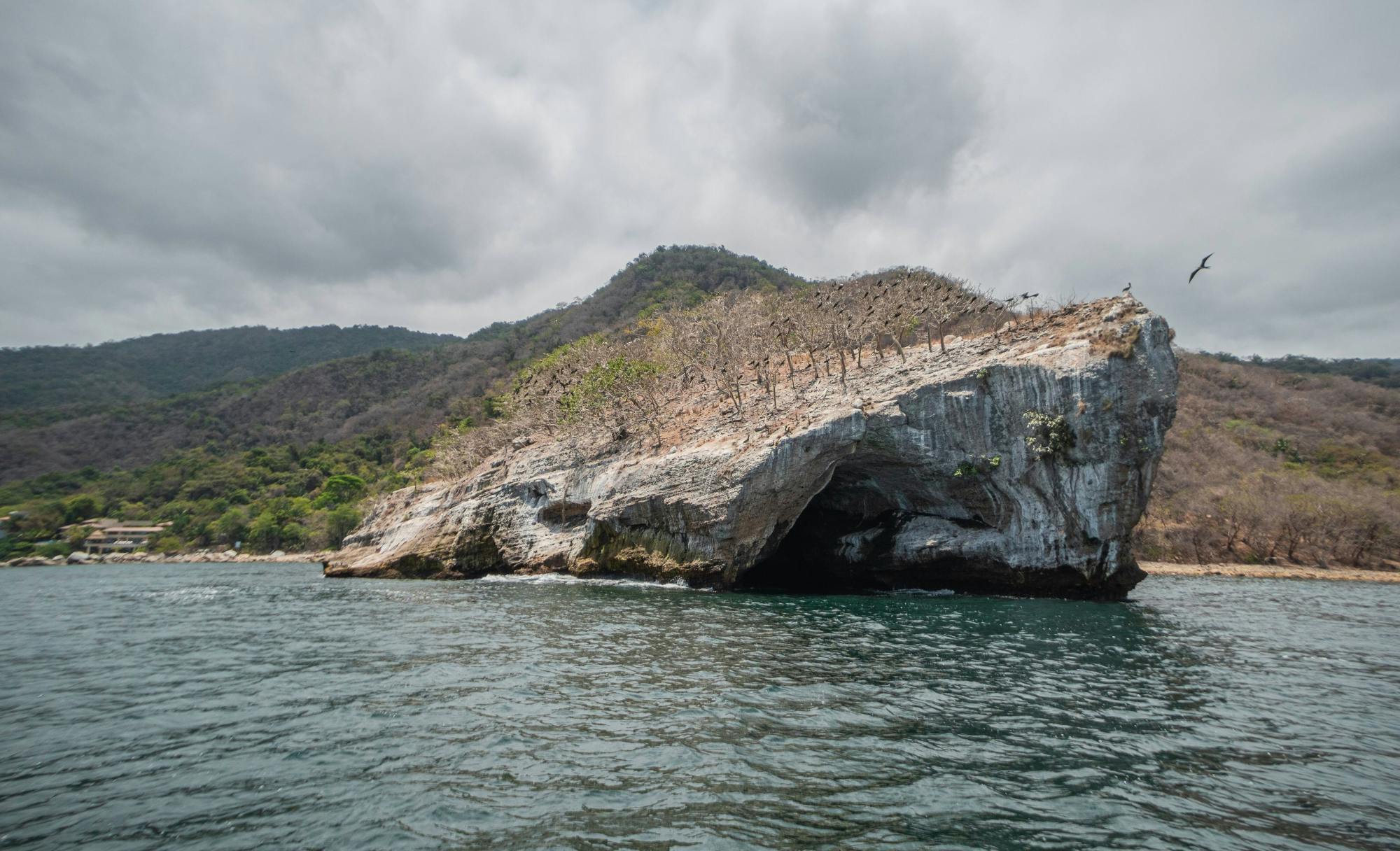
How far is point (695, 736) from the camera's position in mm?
8148

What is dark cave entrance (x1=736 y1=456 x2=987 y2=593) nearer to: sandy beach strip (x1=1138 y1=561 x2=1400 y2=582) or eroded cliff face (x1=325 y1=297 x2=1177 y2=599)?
eroded cliff face (x1=325 y1=297 x2=1177 y2=599)

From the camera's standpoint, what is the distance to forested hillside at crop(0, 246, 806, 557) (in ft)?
259

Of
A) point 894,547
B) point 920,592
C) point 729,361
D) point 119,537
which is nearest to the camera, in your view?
point 920,592

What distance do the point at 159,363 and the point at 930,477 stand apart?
201 metres

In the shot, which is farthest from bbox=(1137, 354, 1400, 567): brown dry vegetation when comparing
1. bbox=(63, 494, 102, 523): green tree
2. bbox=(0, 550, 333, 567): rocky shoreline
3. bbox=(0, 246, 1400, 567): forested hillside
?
bbox=(63, 494, 102, 523): green tree

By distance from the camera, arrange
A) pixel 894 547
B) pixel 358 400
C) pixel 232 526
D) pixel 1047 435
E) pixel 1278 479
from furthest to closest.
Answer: pixel 358 400, pixel 232 526, pixel 1278 479, pixel 894 547, pixel 1047 435

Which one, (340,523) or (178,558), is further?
(340,523)

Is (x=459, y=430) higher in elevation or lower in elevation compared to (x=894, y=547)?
higher

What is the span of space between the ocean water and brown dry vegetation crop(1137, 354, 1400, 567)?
3927 centimetres

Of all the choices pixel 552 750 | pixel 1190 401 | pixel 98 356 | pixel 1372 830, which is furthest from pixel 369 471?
pixel 98 356

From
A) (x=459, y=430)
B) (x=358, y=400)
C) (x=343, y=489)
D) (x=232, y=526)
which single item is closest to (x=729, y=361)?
(x=459, y=430)

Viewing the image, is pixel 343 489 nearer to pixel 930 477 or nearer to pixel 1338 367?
pixel 930 477

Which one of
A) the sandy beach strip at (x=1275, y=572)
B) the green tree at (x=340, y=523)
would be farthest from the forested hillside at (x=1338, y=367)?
the green tree at (x=340, y=523)

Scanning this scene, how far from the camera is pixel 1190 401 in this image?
2906 inches
